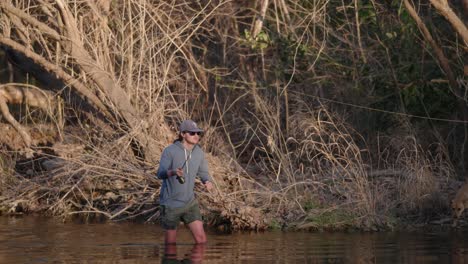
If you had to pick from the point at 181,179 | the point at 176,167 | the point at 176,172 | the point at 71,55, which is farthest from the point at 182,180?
the point at 71,55

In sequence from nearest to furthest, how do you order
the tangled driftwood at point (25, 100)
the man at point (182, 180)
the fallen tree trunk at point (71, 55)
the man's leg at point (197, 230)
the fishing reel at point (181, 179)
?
the fishing reel at point (181, 179)
the man at point (182, 180)
the man's leg at point (197, 230)
the fallen tree trunk at point (71, 55)
the tangled driftwood at point (25, 100)

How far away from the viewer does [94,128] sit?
17.4m

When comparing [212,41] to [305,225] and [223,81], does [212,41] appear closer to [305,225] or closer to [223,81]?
[223,81]

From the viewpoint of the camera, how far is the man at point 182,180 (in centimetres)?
1241

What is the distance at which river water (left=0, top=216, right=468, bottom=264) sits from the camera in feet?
39.4

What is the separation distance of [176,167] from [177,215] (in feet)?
1.95

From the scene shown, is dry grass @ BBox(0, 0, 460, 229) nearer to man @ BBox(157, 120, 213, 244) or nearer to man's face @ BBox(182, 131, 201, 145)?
man @ BBox(157, 120, 213, 244)

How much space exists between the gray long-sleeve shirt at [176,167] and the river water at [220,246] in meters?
0.63

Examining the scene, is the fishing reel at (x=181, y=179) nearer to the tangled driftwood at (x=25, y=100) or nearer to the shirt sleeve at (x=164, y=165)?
the shirt sleeve at (x=164, y=165)

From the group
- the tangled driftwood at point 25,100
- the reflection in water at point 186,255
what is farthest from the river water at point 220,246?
the tangled driftwood at point 25,100

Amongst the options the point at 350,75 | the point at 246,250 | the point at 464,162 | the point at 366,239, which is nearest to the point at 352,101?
the point at 350,75

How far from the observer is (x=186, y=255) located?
1228 centimetres

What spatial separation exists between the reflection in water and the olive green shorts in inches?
10.6

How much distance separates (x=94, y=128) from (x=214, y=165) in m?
2.53
